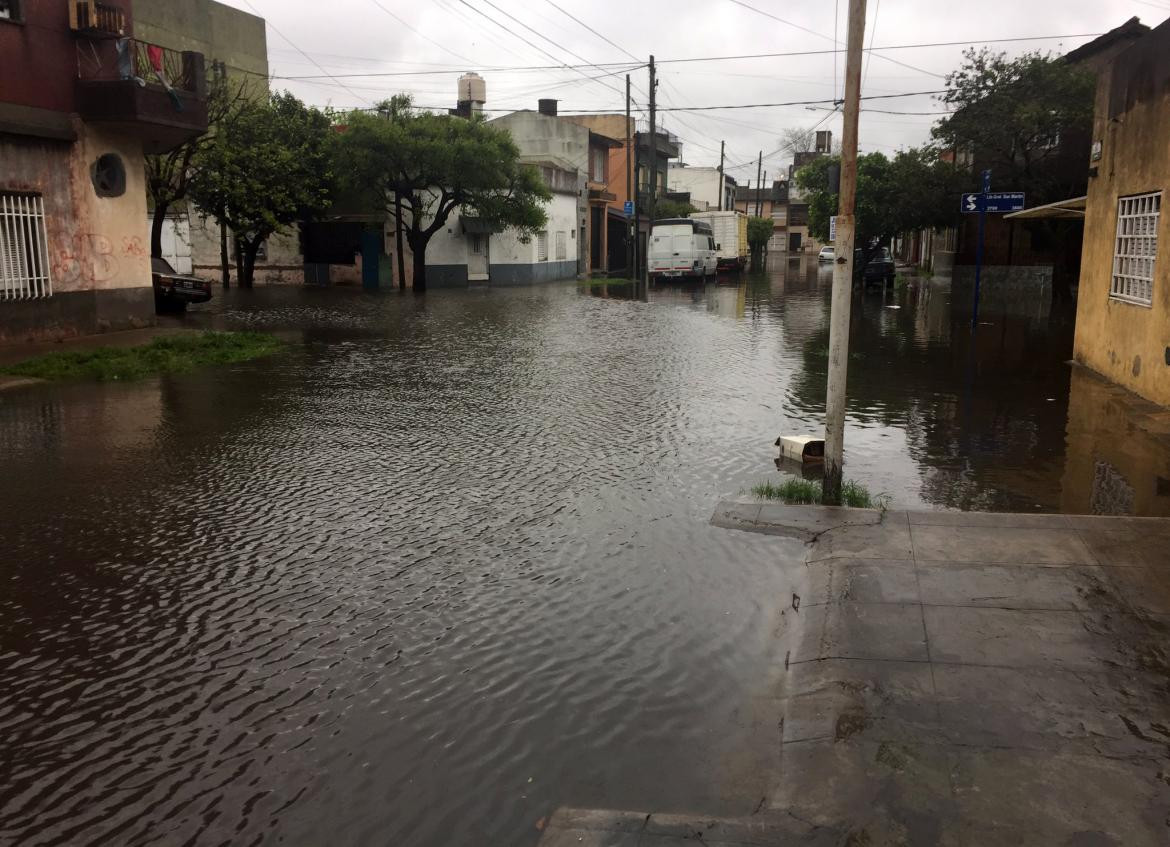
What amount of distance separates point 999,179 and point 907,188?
3205mm

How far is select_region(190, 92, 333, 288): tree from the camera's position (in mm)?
28406

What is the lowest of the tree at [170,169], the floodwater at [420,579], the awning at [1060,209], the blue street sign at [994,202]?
the floodwater at [420,579]

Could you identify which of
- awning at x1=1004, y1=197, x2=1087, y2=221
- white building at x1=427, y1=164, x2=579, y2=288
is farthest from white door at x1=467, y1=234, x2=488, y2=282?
awning at x1=1004, y1=197, x2=1087, y2=221

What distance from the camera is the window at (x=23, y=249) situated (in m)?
14.9

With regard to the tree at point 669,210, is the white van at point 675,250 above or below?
below

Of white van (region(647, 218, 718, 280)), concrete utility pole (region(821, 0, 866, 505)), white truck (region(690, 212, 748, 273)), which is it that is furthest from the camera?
white truck (region(690, 212, 748, 273))

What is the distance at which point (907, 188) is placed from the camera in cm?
3284

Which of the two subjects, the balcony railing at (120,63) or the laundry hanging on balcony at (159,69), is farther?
the laundry hanging on balcony at (159,69)

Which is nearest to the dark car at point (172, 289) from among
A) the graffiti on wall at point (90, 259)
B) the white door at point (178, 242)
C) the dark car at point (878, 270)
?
the graffiti on wall at point (90, 259)

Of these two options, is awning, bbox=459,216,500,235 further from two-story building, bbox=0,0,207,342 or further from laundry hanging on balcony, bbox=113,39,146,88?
laundry hanging on balcony, bbox=113,39,146,88

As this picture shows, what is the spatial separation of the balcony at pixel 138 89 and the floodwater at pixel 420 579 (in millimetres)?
5556

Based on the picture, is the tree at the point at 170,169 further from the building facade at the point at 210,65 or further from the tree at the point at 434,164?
the building facade at the point at 210,65

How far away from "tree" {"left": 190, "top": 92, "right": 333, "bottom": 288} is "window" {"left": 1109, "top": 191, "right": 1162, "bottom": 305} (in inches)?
901

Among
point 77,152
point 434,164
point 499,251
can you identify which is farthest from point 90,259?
point 499,251
